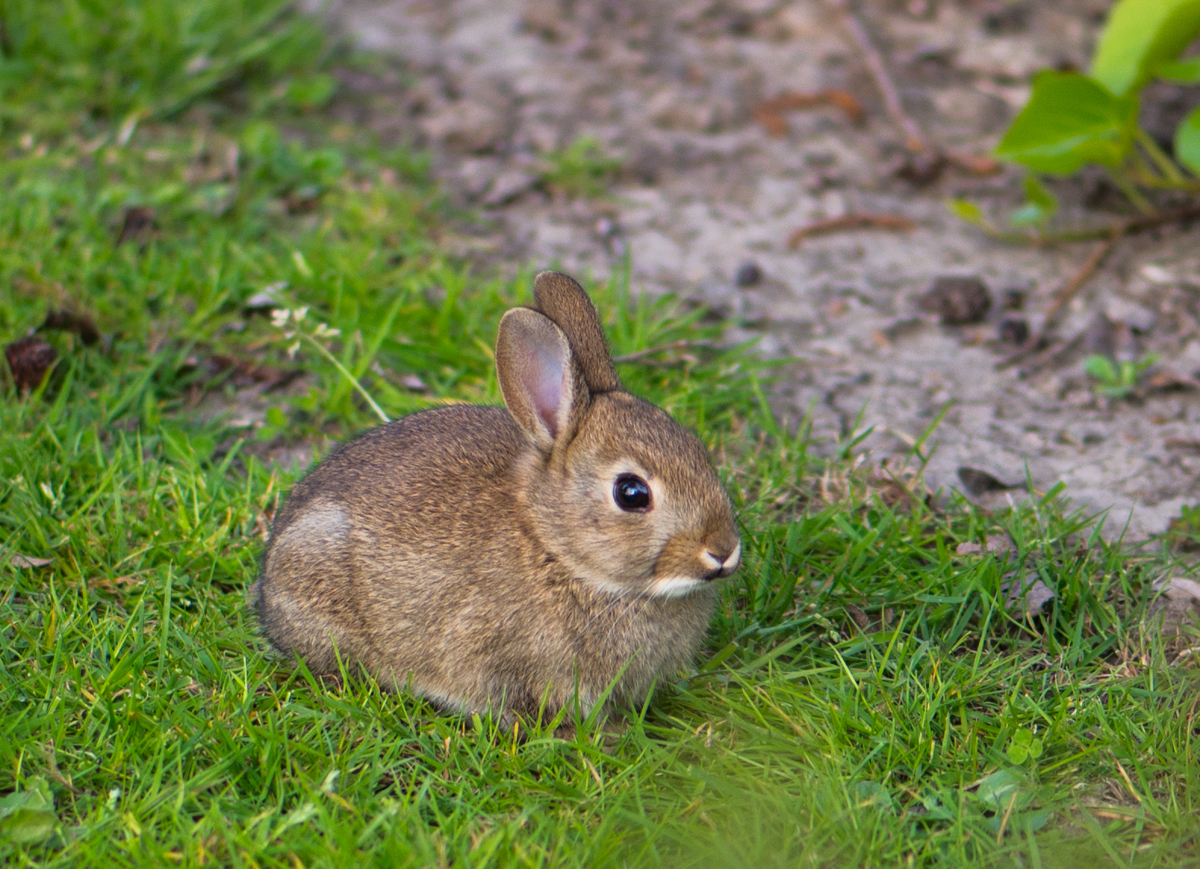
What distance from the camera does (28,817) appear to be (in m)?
3.01

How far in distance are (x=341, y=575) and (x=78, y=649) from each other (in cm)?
84

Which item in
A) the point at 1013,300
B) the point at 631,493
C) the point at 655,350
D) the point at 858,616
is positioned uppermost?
the point at 631,493

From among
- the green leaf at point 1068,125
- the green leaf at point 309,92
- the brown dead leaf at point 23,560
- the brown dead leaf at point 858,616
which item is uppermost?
the green leaf at point 1068,125

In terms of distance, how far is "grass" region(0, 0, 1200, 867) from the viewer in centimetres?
306

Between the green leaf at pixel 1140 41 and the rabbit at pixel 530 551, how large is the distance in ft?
11.4

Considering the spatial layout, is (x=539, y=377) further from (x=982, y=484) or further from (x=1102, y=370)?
(x=1102, y=370)

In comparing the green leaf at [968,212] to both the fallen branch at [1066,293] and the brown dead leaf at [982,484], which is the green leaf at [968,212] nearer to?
the fallen branch at [1066,293]

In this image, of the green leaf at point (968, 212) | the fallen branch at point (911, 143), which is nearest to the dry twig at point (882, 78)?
the fallen branch at point (911, 143)

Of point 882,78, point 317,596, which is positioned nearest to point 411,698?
point 317,596

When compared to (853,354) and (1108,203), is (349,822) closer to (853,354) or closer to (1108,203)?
(853,354)

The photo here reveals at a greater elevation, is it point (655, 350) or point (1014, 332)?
point (655, 350)

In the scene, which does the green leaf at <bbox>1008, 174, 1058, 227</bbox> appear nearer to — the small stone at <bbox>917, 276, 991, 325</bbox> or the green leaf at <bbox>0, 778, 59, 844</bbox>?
the small stone at <bbox>917, 276, 991, 325</bbox>

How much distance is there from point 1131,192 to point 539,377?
4177mm

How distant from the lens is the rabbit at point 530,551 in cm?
348
